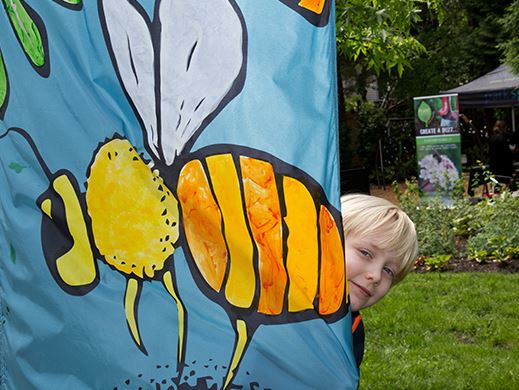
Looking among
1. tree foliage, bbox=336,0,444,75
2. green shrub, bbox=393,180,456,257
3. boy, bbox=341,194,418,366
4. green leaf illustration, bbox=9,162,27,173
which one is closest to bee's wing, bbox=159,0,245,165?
green leaf illustration, bbox=9,162,27,173

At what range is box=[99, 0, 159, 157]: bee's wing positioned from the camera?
83.3 inches

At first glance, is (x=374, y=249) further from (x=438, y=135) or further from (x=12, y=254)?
(x=438, y=135)

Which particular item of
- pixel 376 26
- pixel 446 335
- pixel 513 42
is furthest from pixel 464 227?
pixel 376 26

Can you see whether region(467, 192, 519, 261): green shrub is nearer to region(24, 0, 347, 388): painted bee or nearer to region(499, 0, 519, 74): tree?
region(499, 0, 519, 74): tree

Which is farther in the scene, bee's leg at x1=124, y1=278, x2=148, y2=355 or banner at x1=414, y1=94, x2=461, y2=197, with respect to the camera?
banner at x1=414, y1=94, x2=461, y2=197

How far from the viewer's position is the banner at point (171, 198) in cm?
204

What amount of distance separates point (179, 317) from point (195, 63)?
0.58 meters

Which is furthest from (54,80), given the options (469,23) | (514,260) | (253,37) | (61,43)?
(469,23)

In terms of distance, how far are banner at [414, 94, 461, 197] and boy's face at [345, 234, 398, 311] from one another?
10545 mm

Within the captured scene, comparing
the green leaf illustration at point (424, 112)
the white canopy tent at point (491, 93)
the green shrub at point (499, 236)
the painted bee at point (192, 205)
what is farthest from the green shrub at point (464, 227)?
the painted bee at point (192, 205)

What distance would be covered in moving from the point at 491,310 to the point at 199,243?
5.60 metres

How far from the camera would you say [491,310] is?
726cm

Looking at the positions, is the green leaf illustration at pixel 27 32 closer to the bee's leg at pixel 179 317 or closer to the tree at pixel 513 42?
the bee's leg at pixel 179 317

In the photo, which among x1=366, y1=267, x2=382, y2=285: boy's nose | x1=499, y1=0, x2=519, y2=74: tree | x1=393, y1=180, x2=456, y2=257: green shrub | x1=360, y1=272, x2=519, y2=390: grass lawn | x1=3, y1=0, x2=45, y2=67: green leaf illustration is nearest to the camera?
x1=3, y1=0, x2=45, y2=67: green leaf illustration
